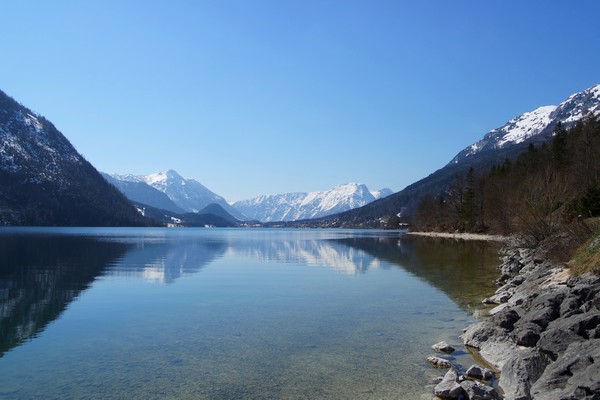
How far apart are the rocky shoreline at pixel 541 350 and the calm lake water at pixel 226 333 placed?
141 cm

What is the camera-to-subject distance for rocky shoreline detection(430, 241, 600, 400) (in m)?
10.6

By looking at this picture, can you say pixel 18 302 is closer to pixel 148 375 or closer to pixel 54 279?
pixel 54 279

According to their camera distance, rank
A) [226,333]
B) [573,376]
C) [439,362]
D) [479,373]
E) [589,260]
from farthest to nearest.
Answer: [589,260]
[226,333]
[439,362]
[479,373]
[573,376]

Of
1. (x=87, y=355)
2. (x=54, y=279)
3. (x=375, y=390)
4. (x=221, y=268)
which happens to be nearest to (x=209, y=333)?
(x=87, y=355)

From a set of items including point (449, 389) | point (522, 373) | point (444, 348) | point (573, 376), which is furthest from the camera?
point (444, 348)

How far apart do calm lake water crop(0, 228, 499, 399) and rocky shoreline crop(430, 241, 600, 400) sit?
1408 mm

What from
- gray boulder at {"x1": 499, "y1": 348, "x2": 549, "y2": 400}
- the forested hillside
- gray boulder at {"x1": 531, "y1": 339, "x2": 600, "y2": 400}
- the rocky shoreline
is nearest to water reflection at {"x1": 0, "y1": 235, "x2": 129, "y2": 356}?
the rocky shoreline

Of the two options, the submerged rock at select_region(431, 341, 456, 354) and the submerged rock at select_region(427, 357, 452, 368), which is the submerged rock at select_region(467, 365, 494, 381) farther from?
the submerged rock at select_region(431, 341, 456, 354)

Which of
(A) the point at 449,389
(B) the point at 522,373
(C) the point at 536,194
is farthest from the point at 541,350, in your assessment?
(C) the point at 536,194

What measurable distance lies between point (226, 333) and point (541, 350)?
1180cm

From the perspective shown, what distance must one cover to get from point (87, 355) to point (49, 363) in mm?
1275

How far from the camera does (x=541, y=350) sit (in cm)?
1325

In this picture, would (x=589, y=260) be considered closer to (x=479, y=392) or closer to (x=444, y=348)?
(x=444, y=348)

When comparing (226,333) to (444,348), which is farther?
(226,333)
